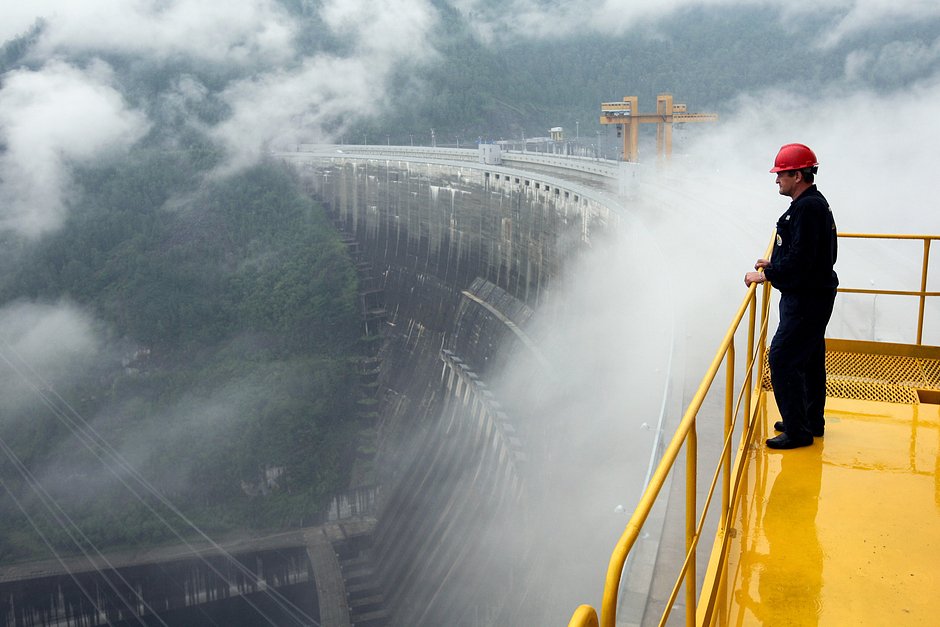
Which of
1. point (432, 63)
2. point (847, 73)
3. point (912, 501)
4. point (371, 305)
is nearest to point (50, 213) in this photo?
point (371, 305)

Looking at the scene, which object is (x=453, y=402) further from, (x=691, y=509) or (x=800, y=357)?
(x=691, y=509)

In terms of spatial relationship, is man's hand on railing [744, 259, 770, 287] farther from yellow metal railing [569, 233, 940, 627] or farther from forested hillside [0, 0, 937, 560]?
forested hillside [0, 0, 937, 560]

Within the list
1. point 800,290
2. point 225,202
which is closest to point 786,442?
point 800,290

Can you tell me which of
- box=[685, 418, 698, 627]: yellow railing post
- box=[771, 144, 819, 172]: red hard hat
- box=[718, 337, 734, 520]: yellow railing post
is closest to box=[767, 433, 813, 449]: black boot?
box=[718, 337, 734, 520]: yellow railing post

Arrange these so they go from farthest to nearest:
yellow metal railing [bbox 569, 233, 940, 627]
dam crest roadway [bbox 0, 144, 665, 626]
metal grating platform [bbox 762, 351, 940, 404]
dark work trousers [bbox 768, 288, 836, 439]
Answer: dam crest roadway [bbox 0, 144, 665, 626] < metal grating platform [bbox 762, 351, 940, 404] < dark work trousers [bbox 768, 288, 836, 439] < yellow metal railing [bbox 569, 233, 940, 627]

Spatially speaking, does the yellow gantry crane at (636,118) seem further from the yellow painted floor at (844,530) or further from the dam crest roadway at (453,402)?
the yellow painted floor at (844,530)

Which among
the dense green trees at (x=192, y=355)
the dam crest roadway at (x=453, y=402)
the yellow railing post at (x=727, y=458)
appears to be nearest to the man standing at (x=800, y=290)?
the yellow railing post at (x=727, y=458)
